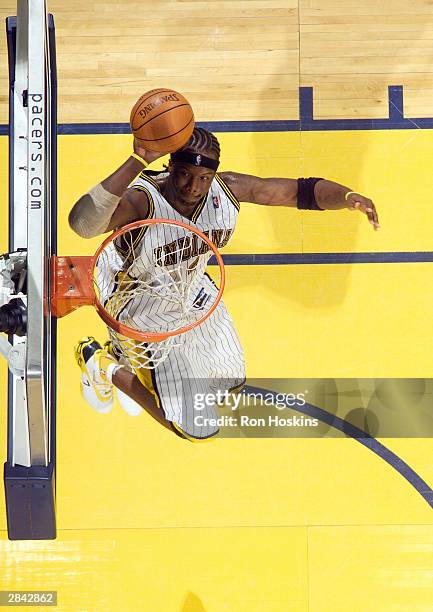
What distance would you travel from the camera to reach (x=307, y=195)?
14.2 feet

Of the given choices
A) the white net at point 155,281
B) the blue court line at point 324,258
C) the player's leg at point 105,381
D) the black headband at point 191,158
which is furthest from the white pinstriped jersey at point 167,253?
the player's leg at point 105,381

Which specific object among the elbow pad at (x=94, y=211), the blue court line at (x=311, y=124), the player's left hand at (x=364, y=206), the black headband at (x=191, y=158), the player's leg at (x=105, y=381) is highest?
the blue court line at (x=311, y=124)

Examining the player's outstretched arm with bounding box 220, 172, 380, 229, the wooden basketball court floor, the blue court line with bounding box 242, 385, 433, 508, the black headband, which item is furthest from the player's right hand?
the blue court line with bounding box 242, 385, 433, 508

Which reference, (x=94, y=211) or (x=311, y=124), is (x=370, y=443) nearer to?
(x=311, y=124)

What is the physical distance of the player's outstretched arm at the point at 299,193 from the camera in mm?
4258

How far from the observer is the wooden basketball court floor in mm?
4137

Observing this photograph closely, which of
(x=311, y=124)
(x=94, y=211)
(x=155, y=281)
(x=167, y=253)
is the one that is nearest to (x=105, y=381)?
(x=155, y=281)

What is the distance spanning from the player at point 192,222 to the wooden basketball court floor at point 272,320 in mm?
85

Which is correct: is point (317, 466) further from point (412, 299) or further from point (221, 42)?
point (221, 42)

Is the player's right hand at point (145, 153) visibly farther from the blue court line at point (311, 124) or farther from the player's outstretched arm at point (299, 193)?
the blue court line at point (311, 124)

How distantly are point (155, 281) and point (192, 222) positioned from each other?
1.14 feet

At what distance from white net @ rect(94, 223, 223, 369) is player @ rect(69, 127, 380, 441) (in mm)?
95

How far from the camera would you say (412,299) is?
4.37 m

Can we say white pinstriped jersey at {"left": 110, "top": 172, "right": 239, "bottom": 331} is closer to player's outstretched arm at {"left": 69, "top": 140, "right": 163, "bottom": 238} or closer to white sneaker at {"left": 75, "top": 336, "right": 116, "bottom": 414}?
player's outstretched arm at {"left": 69, "top": 140, "right": 163, "bottom": 238}
